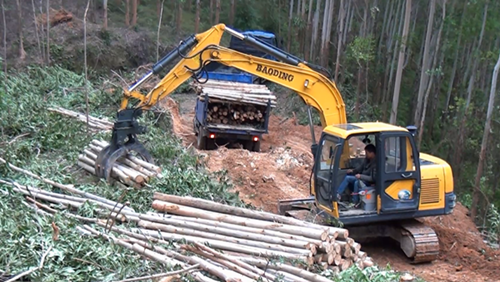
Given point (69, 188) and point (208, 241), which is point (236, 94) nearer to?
point (69, 188)

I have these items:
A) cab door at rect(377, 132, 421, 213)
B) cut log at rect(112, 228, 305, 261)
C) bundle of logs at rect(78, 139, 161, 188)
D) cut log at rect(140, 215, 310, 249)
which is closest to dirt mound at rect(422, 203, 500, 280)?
cab door at rect(377, 132, 421, 213)

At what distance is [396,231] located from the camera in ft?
33.2

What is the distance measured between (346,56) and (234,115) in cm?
1362

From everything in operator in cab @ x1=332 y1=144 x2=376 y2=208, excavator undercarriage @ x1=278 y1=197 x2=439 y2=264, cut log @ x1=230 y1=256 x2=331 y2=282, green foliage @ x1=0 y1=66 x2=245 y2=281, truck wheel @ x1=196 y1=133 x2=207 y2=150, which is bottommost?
truck wheel @ x1=196 y1=133 x2=207 y2=150

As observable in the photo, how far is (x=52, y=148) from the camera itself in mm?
12641

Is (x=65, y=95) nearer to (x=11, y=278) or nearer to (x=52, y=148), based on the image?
(x=52, y=148)

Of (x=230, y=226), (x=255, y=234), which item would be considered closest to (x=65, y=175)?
(x=230, y=226)

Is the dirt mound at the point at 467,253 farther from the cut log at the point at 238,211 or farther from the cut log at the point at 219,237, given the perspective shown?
the cut log at the point at 219,237

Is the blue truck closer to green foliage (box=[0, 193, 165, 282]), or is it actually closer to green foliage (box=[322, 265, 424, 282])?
green foliage (box=[0, 193, 165, 282])

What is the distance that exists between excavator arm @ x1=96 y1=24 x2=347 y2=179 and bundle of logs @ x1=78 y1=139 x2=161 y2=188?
176mm

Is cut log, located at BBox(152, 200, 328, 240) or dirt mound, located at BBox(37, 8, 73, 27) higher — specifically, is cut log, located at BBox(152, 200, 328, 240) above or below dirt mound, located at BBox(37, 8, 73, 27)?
below

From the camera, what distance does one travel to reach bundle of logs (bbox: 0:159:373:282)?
6.98 metres

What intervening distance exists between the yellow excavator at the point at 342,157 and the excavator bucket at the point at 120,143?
0.7 inches

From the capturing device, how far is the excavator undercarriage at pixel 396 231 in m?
9.52
